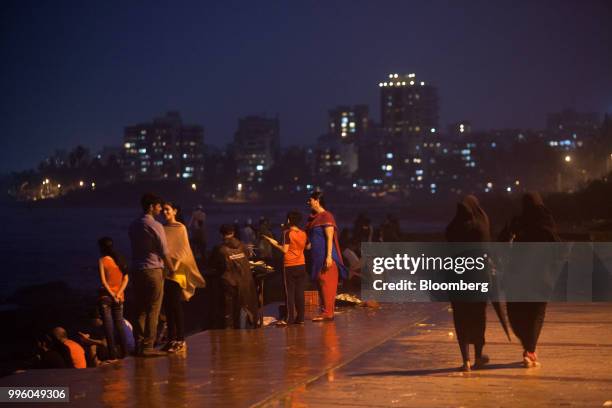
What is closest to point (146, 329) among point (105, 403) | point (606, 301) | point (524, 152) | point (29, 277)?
point (105, 403)

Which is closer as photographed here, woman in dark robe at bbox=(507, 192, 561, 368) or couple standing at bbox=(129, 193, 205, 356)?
woman in dark robe at bbox=(507, 192, 561, 368)

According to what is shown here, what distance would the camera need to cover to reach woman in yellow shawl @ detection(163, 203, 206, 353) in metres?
11.5

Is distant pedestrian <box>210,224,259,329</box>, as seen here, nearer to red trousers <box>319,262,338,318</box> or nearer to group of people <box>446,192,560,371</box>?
red trousers <box>319,262,338,318</box>

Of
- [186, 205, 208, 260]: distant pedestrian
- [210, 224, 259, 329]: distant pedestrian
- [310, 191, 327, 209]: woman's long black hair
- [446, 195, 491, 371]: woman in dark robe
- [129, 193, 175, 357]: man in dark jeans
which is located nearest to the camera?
[446, 195, 491, 371]: woman in dark robe

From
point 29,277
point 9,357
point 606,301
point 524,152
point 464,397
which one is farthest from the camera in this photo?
point 524,152

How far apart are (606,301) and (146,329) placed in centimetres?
904

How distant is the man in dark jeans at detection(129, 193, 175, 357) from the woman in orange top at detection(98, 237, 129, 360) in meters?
0.31

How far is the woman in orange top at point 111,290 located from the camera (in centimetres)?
1107

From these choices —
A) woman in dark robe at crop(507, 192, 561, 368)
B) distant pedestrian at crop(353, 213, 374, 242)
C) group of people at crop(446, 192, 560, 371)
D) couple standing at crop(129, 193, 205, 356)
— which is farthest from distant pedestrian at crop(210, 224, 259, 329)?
distant pedestrian at crop(353, 213, 374, 242)

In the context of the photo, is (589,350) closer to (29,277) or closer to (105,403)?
(105,403)

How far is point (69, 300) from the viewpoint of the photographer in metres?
35.8

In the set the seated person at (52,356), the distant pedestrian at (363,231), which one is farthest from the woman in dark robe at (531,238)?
the distant pedestrian at (363,231)

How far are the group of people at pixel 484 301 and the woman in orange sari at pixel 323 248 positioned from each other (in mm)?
4156

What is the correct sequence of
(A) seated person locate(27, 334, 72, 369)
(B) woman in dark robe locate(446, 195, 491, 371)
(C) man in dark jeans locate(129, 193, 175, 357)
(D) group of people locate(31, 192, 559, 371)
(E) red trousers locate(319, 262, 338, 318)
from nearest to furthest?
(B) woman in dark robe locate(446, 195, 491, 371), (D) group of people locate(31, 192, 559, 371), (C) man in dark jeans locate(129, 193, 175, 357), (A) seated person locate(27, 334, 72, 369), (E) red trousers locate(319, 262, 338, 318)
